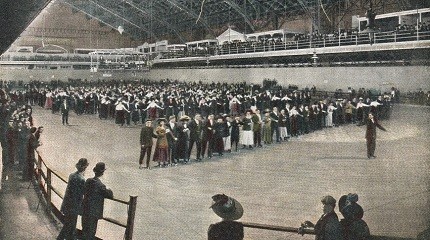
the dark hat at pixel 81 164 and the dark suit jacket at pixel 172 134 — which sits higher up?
the dark hat at pixel 81 164

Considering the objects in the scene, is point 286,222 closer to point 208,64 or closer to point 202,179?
point 202,179

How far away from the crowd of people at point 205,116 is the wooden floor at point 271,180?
1.62 feet

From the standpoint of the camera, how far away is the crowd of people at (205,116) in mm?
11418

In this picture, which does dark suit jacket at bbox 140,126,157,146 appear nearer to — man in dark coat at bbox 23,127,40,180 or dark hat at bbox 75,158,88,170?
man in dark coat at bbox 23,127,40,180

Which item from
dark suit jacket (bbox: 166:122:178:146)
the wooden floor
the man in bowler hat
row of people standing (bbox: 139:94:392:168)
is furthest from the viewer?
dark suit jacket (bbox: 166:122:178:146)

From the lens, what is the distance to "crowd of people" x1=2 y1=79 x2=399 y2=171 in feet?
37.5

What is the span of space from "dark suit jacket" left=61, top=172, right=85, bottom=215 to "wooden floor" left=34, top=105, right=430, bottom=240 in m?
1.03

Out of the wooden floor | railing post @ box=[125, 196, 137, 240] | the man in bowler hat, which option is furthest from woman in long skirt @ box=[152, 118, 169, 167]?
railing post @ box=[125, 196, 137, 240]

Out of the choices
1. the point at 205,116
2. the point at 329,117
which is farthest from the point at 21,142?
the point at 329,117

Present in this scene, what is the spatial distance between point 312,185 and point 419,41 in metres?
15.1

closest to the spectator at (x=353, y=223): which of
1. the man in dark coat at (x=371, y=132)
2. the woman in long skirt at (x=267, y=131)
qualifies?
the man in dark coat at (x=371, y=132)

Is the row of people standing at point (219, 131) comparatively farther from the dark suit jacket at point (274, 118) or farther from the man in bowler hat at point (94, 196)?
the man in bowler hat at point (94, 196)

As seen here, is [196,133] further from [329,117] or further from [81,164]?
[329,117]

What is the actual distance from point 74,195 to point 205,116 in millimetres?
15159
